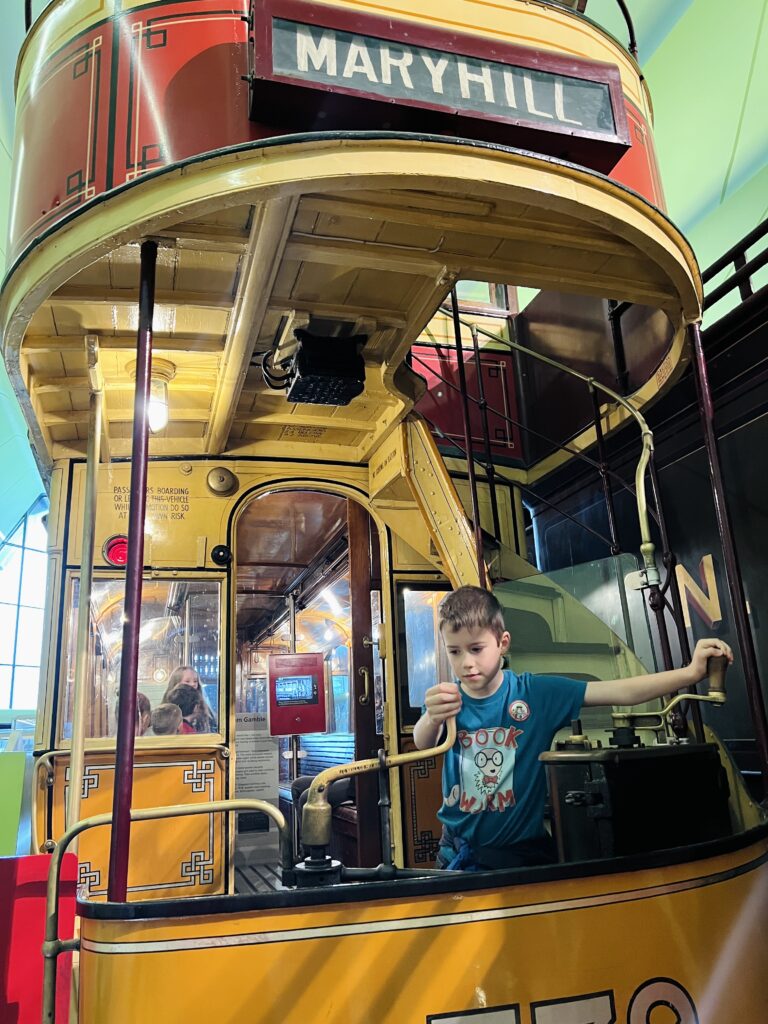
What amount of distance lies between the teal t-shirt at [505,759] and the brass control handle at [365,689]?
2879mm

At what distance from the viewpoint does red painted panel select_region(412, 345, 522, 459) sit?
19.4ft

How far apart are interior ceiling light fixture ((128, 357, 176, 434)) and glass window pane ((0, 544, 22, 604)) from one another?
64.5ft

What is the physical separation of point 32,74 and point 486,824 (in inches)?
130

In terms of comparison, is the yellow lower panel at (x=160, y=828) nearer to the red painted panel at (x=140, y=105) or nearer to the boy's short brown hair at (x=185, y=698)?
the boy's short brown hair at (x=185, y=698)

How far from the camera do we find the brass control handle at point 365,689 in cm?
533

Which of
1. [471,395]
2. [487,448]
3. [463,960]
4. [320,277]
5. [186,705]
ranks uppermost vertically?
[471,395]

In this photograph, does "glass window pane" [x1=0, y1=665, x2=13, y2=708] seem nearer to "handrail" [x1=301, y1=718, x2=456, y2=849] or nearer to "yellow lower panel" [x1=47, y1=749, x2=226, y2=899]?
"yellow lower panel" [x1=47, y1=749, x2=226, y2=899]

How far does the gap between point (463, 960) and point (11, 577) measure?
22.6 meters

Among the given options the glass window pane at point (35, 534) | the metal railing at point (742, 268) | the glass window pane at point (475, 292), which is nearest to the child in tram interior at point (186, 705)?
the metal railing at point (742, 268)

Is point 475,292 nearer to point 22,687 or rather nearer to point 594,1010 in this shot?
point 594,1010

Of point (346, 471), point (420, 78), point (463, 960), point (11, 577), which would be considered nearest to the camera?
point (463, 960)

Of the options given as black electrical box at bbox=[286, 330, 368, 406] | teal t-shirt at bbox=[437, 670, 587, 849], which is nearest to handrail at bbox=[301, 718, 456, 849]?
teal t-shirt at bbox=[437, 670, 587, 849]

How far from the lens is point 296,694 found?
7.02 m

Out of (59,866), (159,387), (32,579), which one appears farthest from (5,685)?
(59,866)
